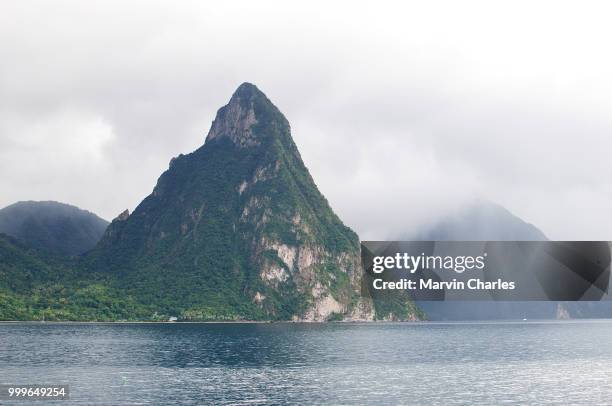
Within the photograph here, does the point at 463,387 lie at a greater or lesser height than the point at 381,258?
lesser

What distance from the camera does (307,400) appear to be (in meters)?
90.5

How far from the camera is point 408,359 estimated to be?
15288 centimetres

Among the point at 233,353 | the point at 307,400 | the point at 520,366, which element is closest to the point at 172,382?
the point at 307,400

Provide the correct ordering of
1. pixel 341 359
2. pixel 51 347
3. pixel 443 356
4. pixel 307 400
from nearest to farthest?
pixel 307 400, pixel 341 359, pixel 443 356, pixel 51 347

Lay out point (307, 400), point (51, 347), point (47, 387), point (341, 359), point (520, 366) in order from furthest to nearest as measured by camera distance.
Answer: point (51, 347)
point (341, 359)
point (520, 366)
point (47, 387)
point (307, 400)

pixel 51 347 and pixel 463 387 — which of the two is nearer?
pixel 463 387

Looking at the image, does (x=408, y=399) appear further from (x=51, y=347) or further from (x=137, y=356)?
(x=51, y=347)

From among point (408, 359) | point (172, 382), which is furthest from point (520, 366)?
point (172, 382)

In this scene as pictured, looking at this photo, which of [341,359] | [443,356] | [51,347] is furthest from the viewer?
[51,347]

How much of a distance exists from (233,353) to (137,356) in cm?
2299

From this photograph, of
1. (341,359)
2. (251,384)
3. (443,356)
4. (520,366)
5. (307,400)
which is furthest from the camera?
(443,356)

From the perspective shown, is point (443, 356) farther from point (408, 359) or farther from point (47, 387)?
point (47, 387)

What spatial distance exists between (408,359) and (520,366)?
2483 cm

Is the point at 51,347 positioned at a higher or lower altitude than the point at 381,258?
lower
